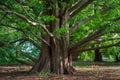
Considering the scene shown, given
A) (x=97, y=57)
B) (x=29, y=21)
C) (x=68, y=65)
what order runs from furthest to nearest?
(x=97, y=57) → (x=68, y=65) → (x=29, y=21)

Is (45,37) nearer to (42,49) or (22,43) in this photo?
(42,49)

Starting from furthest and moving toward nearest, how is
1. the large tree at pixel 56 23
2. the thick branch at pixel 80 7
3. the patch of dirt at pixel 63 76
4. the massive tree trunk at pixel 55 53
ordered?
the massive tree trunk at pixel 55 53 → the thick branch at pixel 80 7 → the large tree at pixel 56 23 → the patch of dirt at pixel 63 76

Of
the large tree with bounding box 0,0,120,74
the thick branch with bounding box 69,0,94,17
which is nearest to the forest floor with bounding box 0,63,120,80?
the large tree with bounding box 0,0,120,74

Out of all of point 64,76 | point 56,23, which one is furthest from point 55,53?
point 64,76

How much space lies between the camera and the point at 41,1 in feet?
38.3

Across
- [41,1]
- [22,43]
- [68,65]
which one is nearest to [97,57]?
[22,43]

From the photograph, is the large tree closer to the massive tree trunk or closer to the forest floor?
the massive tree trunk

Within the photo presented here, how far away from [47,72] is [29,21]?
9.42ft

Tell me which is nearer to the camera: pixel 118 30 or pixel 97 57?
pixel 118 30

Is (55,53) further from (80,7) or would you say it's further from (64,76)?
(80,7)

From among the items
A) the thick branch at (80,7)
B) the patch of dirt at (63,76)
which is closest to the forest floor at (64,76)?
the patch of dirt at (63,76)

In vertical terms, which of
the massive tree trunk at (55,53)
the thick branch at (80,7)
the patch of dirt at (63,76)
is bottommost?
the patch of dirt at (63,76)

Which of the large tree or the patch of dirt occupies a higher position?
the large tree

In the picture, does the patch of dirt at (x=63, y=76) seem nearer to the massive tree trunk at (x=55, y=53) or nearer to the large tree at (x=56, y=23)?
the massive tree trunk at (x=55, y=53)
